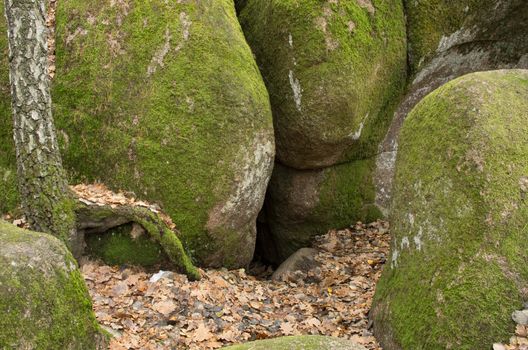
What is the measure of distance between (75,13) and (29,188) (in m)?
3.04

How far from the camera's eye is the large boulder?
30.0 feet

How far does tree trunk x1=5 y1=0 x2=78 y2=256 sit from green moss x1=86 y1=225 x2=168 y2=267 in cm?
55

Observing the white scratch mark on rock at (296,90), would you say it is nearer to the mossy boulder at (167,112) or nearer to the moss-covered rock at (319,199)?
the mossy boulder at (167,112)

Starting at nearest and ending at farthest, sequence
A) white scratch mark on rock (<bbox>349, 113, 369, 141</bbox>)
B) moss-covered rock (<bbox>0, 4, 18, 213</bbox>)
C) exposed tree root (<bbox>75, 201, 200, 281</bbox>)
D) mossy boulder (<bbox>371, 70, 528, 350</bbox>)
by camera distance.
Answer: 1. mossy boulder (<bbox>371, 70, 528, 350</bbox>)
2. exposed tree root (<bbox>75, 201, 200, 281</bbox>)
3. moss-covered rock (<bbox>0, 4, 18, 213</bbox>)
4. white scratch mark on rock (<bbox>349, 113, 369, 141</bbox>)

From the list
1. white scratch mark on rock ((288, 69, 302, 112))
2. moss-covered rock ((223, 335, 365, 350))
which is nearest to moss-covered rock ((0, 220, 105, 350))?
moss-covered rock ((223, 335, 365, 350))

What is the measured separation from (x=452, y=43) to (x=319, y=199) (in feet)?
11.7

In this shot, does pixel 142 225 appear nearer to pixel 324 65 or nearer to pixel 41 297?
pixel 41 297

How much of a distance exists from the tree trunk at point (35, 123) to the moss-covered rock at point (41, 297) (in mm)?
1399

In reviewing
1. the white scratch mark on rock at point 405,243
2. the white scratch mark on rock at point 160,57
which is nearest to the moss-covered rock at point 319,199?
the white scratch mark on rock at point 160,57

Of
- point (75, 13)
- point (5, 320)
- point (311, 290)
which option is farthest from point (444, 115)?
point (75, 13)

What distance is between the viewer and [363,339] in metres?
5.73

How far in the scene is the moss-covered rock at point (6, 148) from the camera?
711 centimetres

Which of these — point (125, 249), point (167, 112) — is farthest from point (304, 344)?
point (167, 112)

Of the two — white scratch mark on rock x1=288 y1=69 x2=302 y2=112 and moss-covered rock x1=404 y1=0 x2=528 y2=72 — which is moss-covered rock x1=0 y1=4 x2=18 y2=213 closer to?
white scratch mark on rock x1=288 y1=69 x2=302 y2=112
